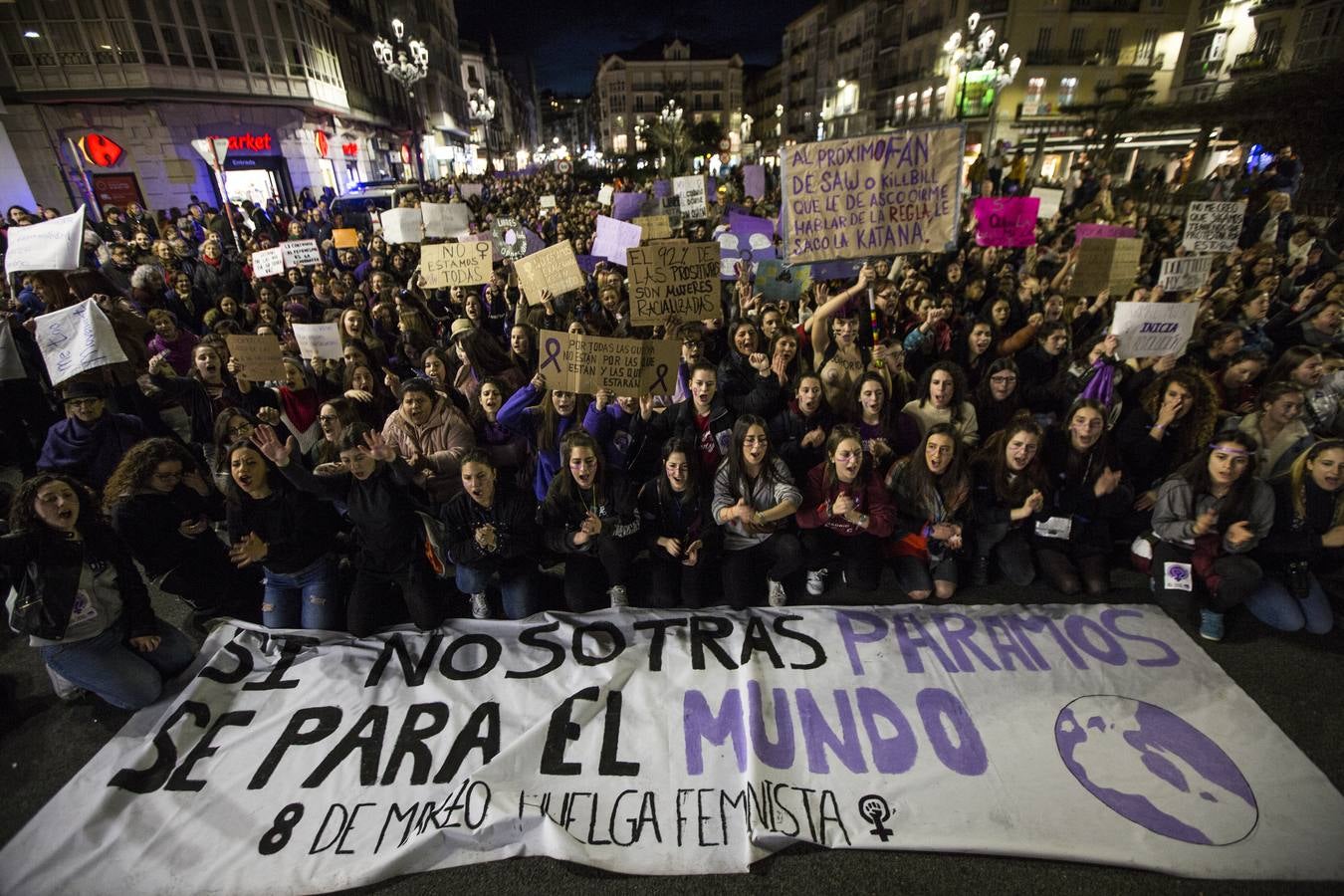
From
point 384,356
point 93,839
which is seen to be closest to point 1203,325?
point 384,356

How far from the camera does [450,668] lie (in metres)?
3.84

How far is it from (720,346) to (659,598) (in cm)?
361

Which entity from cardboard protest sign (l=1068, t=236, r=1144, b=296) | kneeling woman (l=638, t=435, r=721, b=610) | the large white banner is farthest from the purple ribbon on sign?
cardboard protest sign (l=1068, t=236, r=1144, b=296)

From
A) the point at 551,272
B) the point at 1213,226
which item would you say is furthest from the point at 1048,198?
the point at 551,272

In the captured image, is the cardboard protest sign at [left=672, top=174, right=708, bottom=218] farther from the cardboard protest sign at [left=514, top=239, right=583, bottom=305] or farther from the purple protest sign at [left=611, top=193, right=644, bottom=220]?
the cardboard protest sign at [left=514, top=239, right=583, bottom=305]

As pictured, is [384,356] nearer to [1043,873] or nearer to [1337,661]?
[1043,873]

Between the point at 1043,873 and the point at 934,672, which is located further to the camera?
the point at 934,672

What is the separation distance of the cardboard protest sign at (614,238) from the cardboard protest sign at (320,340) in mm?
3254

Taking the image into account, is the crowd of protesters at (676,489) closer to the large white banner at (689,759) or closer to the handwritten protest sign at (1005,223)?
the large white banner at (689,759)

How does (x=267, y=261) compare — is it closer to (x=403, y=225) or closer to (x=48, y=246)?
(x=403, y=225)

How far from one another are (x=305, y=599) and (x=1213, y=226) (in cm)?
1045

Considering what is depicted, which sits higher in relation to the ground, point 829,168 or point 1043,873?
point 829,168

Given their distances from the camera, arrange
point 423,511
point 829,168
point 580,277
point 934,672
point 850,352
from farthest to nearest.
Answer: point 580,277
point 850,352
point 829,168
point 423,511
point 934,672

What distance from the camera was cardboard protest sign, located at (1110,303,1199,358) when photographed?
A: 5062 mm
